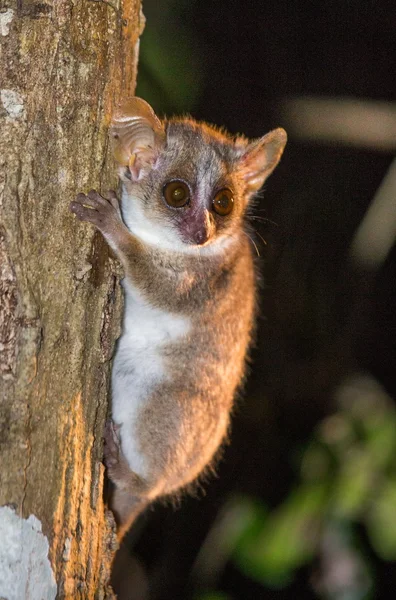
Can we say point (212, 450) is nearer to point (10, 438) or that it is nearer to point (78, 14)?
point (10, 438)

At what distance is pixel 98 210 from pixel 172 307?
40.2 inches

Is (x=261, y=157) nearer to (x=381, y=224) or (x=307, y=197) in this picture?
(x=381, y=224)

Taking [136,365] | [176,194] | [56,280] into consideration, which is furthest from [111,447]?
[176,194]

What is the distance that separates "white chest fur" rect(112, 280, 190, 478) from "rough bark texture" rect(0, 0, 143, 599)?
80cm

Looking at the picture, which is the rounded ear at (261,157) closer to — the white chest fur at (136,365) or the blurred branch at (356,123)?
the blurred branch at (356,123)

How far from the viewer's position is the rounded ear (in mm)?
3740

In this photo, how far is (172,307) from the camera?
3.52 metres

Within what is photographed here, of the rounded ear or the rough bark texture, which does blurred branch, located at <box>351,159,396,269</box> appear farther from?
the rough bark texture

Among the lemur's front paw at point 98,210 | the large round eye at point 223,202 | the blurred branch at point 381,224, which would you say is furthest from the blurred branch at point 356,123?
the lemur's front paw at point 98,210

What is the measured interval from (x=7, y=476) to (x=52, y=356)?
433mm

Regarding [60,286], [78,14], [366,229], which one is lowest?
[366,229]

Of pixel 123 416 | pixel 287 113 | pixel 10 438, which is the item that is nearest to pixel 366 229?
pixel 287 113

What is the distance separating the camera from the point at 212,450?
3.98 metres

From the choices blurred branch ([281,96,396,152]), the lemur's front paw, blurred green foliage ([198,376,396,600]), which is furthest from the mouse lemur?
blurred branch ([281,96,396,152])
